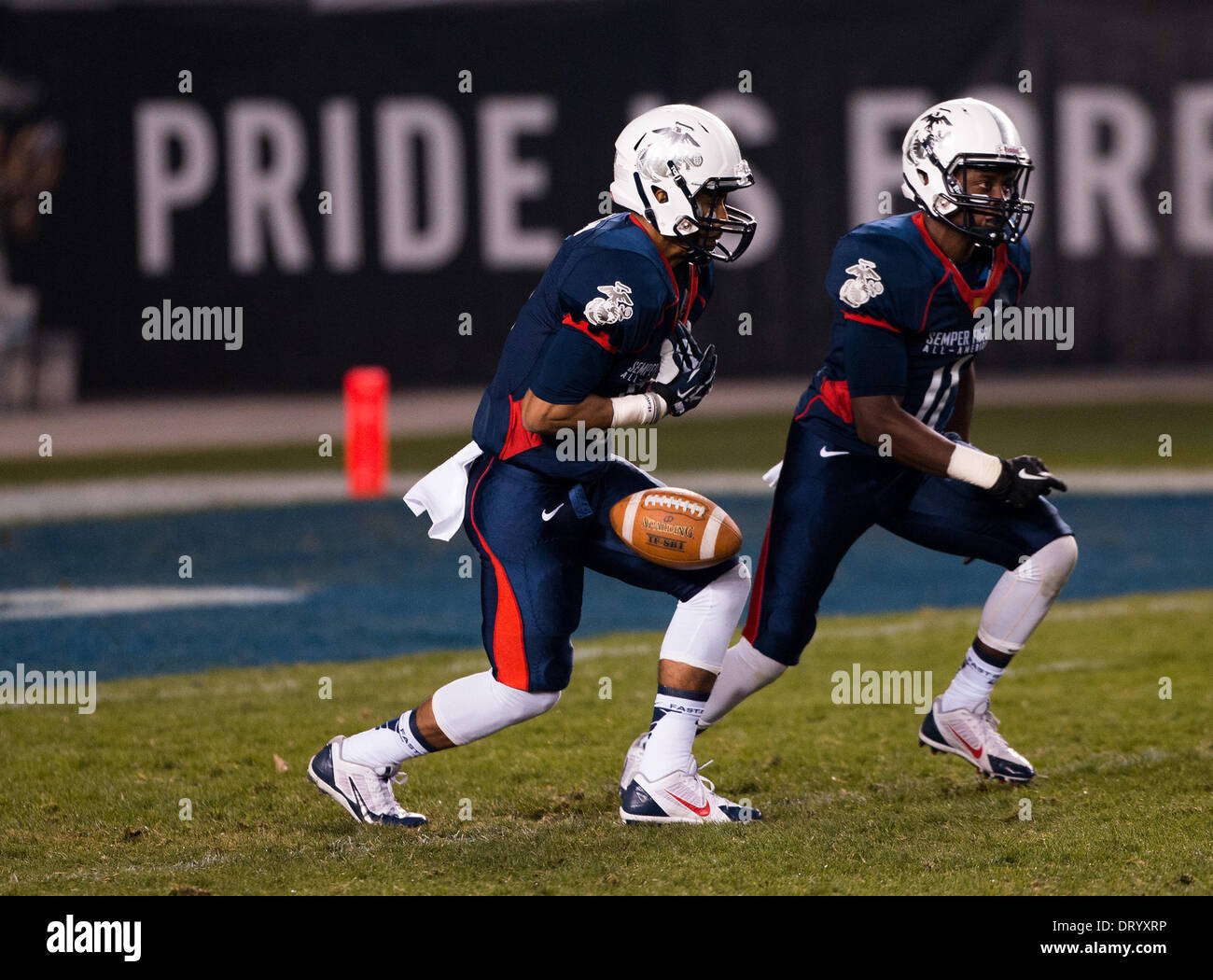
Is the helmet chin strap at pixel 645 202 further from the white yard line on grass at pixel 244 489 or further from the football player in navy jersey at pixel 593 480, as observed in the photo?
the white yard line on grass at pixel 244 489

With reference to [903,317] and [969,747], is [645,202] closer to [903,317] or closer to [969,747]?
[903,317]

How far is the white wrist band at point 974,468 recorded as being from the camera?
14.6 ft

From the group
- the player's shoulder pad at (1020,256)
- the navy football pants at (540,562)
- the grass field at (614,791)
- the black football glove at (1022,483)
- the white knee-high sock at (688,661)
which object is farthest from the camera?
the player's shoulder pad at (1020,256)

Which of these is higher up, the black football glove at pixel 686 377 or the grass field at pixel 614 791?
the black football glove at pixel 686 377

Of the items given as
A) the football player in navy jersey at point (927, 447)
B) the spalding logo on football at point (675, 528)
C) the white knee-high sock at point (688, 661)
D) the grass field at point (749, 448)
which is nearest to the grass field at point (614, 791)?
the white knee-high sock at point (688, 661)

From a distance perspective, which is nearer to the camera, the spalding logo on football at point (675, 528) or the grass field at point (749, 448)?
the spalding logo on football at point (675, 528)

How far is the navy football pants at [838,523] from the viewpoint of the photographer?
466 cm

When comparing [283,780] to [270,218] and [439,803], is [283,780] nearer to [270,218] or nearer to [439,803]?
[439,803]

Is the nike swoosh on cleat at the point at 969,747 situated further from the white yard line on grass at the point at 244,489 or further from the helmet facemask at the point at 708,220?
the white yard line on grass at the point at 244,489

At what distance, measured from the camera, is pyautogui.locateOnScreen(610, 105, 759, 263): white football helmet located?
4227mm

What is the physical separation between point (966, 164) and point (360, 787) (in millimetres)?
2284

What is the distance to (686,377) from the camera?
429 cm

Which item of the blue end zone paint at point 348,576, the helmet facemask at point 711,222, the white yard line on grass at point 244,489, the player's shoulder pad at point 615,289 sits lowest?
the blue end zone paint at point 348,576

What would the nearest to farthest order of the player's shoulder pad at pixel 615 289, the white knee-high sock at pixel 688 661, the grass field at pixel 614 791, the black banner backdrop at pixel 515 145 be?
the grass field at pixel 614 791, the player's shoulder pad at pixel 615 289, the white knee-high sock at pixel 688 661, the black banner backdrop at pixel 515 145
